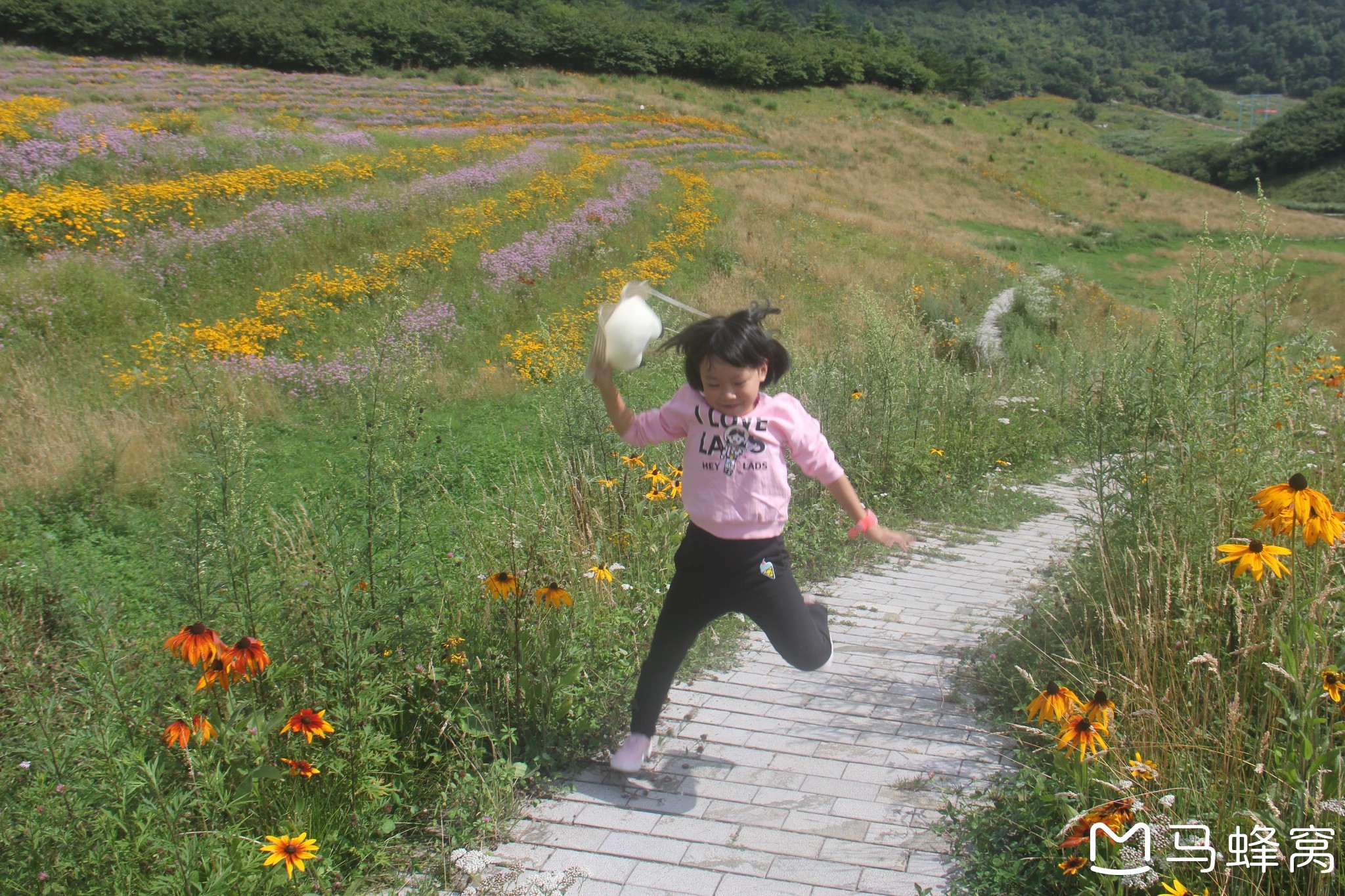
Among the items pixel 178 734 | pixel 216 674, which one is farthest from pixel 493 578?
pixel 178 734

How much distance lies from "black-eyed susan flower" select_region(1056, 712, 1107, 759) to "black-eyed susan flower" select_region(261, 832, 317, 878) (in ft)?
6.45

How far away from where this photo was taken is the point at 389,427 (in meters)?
3.28

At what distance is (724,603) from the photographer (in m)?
2.89

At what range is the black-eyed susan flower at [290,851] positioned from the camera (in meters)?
2.16

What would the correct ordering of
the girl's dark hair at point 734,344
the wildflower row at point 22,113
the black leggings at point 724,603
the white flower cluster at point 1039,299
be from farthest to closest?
the white flower cluster at point 1039,299, the wildflower row at point 22,113, the black leggings at point 724,603, the girl's dark hair at point 734,344

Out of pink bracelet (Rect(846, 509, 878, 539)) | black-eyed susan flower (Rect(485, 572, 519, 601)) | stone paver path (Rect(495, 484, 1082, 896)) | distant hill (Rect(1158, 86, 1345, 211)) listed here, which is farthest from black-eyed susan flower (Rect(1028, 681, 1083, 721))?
distant hill (Rect(1158, 86, 1345, 211))

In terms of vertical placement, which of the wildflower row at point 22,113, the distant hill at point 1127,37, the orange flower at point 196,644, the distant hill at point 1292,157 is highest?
the distant hill at point 1127,37

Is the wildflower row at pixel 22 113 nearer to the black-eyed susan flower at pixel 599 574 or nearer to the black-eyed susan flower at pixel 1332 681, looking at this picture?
the black-eyed susan flower at pixel 599 574

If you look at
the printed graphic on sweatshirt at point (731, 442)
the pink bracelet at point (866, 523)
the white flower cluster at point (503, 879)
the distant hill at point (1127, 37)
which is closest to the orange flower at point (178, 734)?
the white flower cluster at point (503, 879)

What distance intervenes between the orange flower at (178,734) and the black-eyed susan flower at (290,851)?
362 millimetres

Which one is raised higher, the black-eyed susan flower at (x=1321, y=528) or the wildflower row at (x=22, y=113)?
the wildflower row at (x=22, y=113)

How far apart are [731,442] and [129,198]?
45.6ft

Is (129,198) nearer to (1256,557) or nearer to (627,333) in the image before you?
(627,333)

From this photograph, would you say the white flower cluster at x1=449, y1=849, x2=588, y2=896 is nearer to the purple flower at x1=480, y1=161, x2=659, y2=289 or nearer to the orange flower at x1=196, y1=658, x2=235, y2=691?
the orange flower at x1=196, y1=658, x2=235, y2=691
